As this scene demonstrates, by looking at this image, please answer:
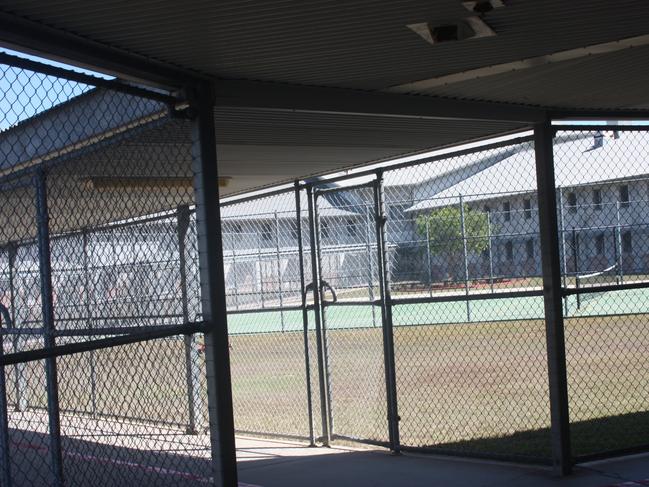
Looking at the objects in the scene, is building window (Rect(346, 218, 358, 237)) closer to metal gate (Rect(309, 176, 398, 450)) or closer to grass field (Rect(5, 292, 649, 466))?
metal gate (Rect(309, 176, 398, 450))

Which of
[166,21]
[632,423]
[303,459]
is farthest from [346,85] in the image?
[632,423]

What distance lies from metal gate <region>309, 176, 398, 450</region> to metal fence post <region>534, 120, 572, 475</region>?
1.63 m

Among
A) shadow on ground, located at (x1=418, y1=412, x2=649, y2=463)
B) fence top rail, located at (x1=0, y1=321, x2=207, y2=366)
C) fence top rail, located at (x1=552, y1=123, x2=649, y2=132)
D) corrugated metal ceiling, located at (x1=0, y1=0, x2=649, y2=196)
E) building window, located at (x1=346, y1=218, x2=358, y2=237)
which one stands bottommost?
shadow on ground, located at (x1=418, y1=412, x2=649, y2=463)

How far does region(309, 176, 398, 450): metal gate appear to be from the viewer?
769 cm

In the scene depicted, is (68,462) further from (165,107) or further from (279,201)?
(279,201)

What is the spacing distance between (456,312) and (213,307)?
12.1 metres

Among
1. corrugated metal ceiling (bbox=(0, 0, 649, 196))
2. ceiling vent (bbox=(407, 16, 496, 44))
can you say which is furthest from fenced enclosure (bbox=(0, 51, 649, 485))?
ceiling vent (bbox=(407, 16, 496, 44))

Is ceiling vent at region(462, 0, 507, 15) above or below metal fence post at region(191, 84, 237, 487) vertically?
above

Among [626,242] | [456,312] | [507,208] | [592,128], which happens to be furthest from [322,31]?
[456,312]

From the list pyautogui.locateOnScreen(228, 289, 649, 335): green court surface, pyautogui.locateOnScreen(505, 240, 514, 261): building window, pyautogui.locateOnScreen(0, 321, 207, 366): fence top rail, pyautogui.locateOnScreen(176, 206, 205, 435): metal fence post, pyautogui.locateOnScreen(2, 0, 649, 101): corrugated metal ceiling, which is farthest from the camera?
pyautogui.locateOnScreen(228, 289, 649, 335): green court surface

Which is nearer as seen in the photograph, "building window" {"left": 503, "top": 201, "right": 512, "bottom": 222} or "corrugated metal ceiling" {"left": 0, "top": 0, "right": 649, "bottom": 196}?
"corrugated metal ceiling" {"left": 0, "top": 0, "right": 649, "bottom": 196}

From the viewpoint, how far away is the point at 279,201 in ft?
38.8

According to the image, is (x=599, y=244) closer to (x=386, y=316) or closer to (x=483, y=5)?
(x=386, y=316)

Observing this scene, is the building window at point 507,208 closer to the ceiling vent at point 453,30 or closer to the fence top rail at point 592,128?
the fence top rail at point 592,128
